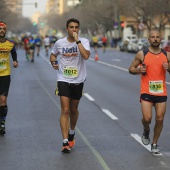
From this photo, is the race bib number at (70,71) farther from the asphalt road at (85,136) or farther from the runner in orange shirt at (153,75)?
the asphalt road at (85,136)

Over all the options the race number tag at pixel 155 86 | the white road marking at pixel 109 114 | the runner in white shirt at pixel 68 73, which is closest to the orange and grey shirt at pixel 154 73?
the race number tag at pixel 155 86

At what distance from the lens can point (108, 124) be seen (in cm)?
1191

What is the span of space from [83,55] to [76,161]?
1450 millimetres

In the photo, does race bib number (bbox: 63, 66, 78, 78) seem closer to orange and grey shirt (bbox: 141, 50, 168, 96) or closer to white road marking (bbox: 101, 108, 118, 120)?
orange and grey shirt (bbox: 141, 50, 168, 96)

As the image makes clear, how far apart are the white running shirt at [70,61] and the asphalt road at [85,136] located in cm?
105

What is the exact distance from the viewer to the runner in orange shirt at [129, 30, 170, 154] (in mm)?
8500

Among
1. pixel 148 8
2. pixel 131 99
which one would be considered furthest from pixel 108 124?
pixel 148 8

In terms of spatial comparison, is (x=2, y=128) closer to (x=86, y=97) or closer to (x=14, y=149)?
(x=14, y=149)

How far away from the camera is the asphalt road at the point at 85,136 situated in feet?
26.5

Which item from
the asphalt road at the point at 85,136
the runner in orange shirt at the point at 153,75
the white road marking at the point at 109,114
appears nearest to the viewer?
the asphalt road at the point at 85,136

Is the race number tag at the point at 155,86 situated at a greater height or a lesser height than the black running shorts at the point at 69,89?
greater

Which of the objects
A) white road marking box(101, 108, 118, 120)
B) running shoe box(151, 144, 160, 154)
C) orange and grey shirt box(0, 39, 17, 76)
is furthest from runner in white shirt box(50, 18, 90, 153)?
white road marking box(101, 108, 118, 120)

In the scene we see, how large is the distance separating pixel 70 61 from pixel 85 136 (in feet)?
6.44

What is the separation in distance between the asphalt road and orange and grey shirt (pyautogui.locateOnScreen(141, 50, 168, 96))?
2.93ft
